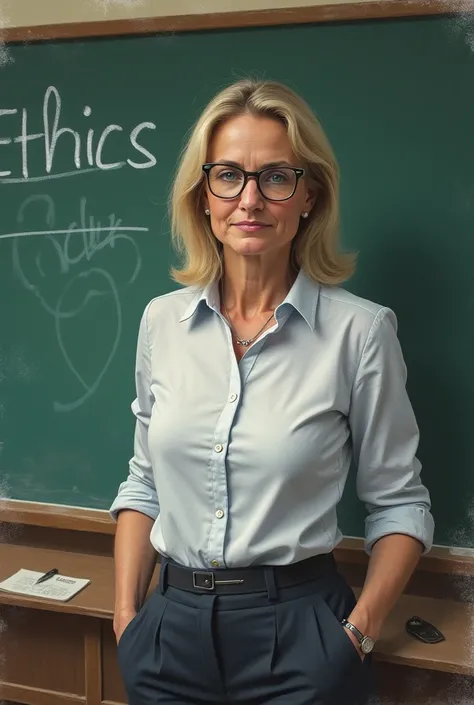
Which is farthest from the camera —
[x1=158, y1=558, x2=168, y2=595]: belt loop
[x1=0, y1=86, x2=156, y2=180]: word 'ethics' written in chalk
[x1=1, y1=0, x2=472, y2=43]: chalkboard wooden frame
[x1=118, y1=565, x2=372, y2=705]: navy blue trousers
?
[x1=0, y1=86, x2=156, y2=180]: word 'ethics' written in chalk

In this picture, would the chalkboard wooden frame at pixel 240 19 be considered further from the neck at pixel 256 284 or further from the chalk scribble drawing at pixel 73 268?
the neck at pixel 256 284

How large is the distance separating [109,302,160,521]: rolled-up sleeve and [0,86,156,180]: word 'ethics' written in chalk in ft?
1.38

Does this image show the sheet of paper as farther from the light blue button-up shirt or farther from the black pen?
the light blue button-up shirt

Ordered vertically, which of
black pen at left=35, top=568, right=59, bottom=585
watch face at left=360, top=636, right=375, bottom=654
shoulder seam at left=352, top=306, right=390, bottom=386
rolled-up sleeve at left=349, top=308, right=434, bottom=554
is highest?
shoulder seam at left=352, top=306, right=390, bottom=386

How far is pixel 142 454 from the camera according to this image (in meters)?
1.48

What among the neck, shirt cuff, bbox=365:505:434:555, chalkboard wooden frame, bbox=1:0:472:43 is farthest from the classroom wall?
shirt cuff, bbox=365:505:434:555

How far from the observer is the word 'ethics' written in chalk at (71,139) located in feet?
5.37

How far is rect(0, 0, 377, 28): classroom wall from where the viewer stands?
4.96 ft

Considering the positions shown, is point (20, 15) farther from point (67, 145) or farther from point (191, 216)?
point (191, 216)

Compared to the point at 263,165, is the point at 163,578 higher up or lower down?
lower down

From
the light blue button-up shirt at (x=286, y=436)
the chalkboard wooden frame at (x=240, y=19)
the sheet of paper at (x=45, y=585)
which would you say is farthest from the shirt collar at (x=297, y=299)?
the sheet of paper at (x=45, y=585)

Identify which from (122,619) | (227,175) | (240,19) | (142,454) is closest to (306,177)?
(227,175)

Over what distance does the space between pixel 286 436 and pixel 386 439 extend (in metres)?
0.20

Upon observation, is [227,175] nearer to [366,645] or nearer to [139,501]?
[139,501]
